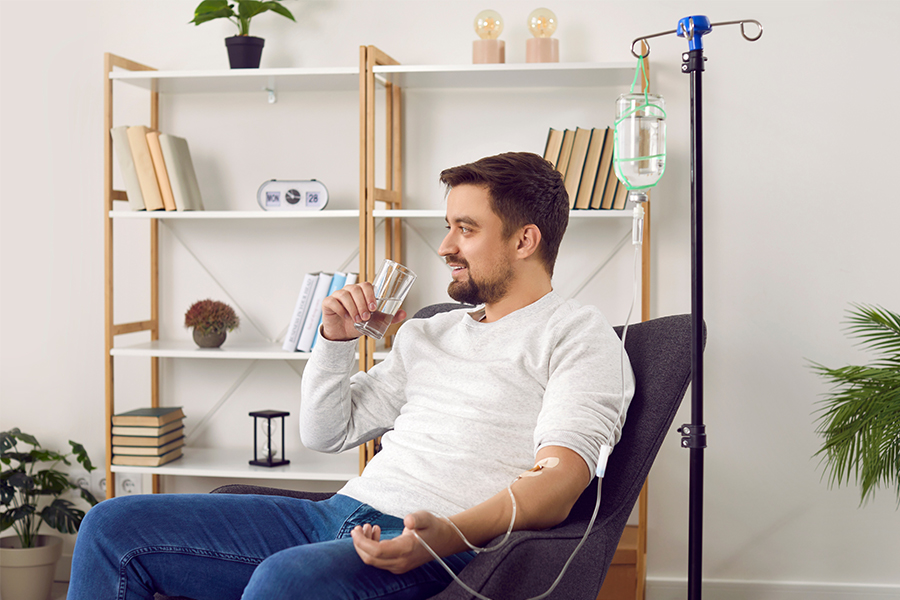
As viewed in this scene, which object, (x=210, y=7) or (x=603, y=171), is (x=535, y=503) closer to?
(x=603, y=171)

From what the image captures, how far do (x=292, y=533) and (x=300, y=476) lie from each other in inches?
33.4

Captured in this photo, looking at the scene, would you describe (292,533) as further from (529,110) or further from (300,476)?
(529,110)

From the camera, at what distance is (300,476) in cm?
220

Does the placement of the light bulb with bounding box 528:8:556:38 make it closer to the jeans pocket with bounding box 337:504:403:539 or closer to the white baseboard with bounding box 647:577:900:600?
the jeans pocket with bounding box 337:504:403:539

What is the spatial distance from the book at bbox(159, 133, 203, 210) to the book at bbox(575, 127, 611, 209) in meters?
1.17

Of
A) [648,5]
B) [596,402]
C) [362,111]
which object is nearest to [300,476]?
[362,111]

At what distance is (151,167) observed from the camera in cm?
228

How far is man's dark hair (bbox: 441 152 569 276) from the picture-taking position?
4.80ft

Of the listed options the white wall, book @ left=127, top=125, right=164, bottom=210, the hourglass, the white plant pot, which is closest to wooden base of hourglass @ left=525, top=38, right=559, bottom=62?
the white wall

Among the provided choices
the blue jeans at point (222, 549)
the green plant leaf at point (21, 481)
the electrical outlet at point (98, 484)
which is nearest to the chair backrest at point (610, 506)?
the blue jeans at point (222, 549)

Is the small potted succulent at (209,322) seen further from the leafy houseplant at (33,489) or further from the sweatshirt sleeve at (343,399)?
the sweatshirt sleeve at (343,399)

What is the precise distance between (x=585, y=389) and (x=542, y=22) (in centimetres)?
134

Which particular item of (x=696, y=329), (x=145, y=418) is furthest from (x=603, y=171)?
(x=145, y=418)

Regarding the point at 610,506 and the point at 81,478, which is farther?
the point at 81,478
